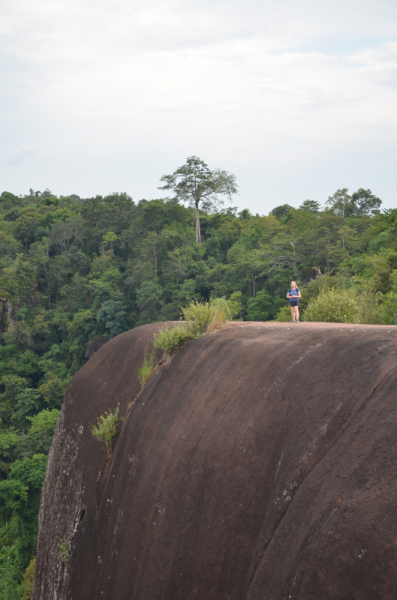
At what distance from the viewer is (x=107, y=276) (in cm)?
4275

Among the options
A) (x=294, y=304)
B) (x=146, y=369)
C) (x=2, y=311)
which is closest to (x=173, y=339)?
(x=146, y=369)

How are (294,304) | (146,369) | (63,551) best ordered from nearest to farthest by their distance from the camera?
(63,551), (146,369), (294,304)

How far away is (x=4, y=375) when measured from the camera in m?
37.2

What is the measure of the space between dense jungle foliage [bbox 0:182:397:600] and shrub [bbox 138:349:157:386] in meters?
13.0

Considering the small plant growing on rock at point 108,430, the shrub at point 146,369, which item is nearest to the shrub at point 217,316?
the shrub at point 146,369

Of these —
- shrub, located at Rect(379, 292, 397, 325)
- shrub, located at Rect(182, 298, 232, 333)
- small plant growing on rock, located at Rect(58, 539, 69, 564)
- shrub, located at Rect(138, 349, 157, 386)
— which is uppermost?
shrub, located at Rect(182, 298, 232, 333)

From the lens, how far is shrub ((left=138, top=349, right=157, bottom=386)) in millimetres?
5320

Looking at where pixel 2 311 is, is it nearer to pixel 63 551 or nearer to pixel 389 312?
pixel 389 312

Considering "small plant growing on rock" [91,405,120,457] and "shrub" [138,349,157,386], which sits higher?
"shrub" [138,349,157,386]

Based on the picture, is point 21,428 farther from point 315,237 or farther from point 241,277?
point 315,237

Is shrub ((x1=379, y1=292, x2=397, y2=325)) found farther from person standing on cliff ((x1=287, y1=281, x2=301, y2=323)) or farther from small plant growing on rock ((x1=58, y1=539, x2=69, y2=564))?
small plant growing on rock ((x1=58, y1=539, x2=69, y2=564))

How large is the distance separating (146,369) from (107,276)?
38283 millimetres

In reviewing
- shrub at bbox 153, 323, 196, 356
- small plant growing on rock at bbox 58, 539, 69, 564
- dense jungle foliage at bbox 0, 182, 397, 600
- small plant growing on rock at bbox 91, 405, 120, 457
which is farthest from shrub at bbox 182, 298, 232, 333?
dense jungle foliage at bbox 0, 182, 397, 600

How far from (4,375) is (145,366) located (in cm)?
3542
